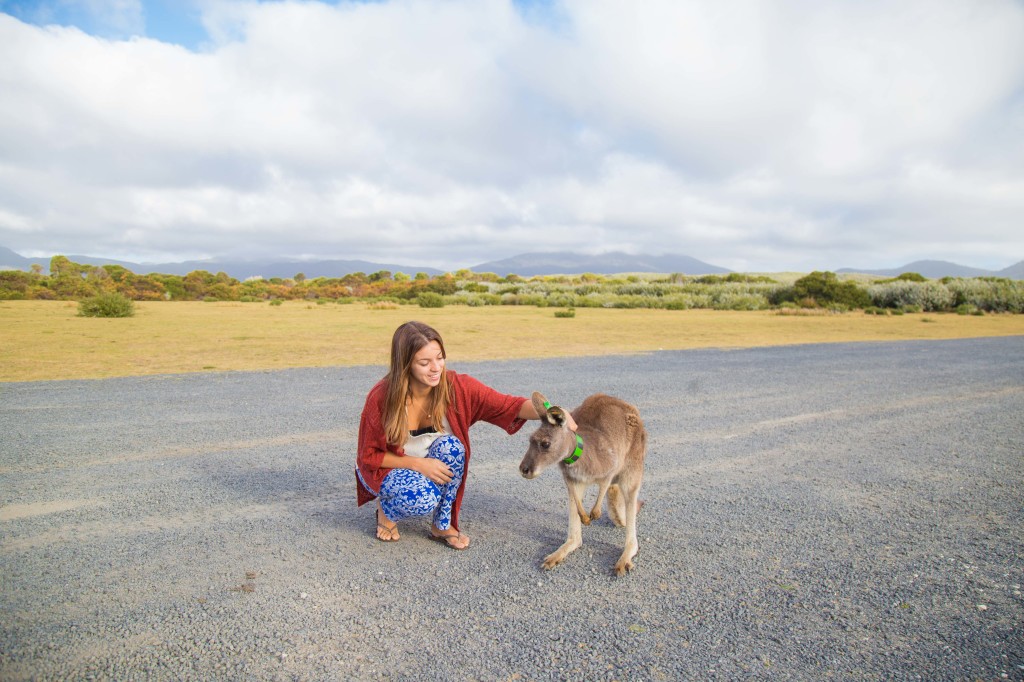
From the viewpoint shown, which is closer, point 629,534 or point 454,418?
point 629,534

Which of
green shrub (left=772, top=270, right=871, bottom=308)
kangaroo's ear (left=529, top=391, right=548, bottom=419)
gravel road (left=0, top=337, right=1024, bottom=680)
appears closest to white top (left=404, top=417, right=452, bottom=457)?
gravel road (left=0, top=337, right=1024, bottom=680)

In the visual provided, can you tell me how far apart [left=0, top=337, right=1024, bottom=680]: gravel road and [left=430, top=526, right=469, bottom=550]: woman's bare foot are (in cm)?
8

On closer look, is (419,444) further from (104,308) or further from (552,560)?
(104,308)

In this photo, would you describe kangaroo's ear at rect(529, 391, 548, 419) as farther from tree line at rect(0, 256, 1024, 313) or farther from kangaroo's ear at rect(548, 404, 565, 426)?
tree line at rect(0, 256, 1024, 313)

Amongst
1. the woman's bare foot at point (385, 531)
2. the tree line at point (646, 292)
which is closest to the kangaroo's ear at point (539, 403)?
the woman's bare foot at point (385, 531)

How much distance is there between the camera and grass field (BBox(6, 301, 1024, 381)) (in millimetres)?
12742

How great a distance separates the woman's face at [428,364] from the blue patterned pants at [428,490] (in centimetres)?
46

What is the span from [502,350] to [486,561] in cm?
1219

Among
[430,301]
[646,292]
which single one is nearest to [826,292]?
[646,292]

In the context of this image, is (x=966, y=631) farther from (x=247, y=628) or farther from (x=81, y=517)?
(x=81, y=517)

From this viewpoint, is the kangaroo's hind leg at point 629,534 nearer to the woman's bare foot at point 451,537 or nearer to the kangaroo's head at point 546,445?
the kangaroo's head at point 546,445

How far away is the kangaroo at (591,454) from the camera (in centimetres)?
367

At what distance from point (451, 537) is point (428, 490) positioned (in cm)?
41

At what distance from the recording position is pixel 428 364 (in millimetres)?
3857
